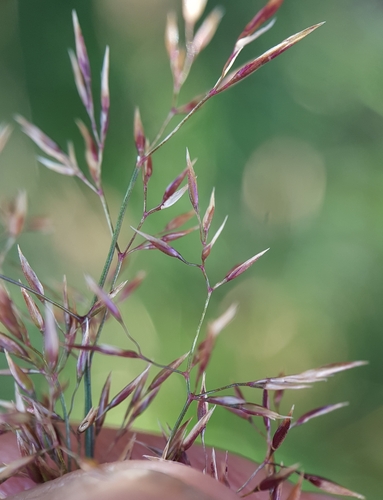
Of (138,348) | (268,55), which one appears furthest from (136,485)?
(268,55)

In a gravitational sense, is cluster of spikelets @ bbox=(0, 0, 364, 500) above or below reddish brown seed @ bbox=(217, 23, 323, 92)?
below

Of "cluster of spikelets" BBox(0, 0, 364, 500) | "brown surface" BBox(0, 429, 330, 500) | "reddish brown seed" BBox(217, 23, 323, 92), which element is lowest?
"brown surface" BBox(0, 429, 330, 500)

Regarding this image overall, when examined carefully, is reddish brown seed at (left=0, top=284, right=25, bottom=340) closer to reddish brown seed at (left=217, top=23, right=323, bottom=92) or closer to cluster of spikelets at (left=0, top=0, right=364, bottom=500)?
cluster of spikelets at (left=0, top=0, right=364, bottom=500)

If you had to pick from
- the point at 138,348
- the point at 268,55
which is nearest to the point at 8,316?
the point at 138,348

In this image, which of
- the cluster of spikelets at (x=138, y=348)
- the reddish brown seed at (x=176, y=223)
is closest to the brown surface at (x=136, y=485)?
the cluster of spikelets at (x=138, y=348)

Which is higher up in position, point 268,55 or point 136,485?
point 268,55

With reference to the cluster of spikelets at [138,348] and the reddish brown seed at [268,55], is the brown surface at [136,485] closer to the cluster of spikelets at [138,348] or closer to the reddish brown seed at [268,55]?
the cluster of spikelets at [138,348]

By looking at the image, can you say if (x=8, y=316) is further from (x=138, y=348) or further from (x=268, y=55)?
(x=268, y=55)

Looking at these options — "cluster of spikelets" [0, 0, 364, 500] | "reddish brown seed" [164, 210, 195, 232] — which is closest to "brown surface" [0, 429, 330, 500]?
"cluster of spikelets" [0, 0, 364, 500]

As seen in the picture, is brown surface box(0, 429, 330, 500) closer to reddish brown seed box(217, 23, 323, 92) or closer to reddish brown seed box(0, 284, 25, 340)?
reddish brown seed box(0, 284, 25, 340)

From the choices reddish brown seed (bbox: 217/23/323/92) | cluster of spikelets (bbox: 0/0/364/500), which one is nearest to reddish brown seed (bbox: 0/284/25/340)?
cluster of spikelets (bbox: 0/0/364/500)

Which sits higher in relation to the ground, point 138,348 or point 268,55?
point 268,55

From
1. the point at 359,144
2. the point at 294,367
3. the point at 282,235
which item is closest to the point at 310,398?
the point at 294,367
